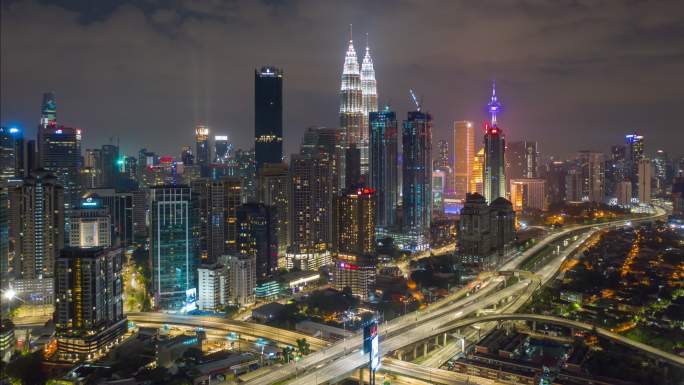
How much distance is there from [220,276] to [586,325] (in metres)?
7.21

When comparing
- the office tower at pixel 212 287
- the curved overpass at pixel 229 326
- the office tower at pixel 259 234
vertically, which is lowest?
the curved overpass at pixel 229 326

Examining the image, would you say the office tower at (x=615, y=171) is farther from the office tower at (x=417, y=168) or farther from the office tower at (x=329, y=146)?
the office tower at (x=329, y=146)

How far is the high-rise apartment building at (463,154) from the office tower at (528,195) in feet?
16.3

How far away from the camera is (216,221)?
15.5 meters

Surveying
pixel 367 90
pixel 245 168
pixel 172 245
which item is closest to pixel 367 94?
pixel 367 90

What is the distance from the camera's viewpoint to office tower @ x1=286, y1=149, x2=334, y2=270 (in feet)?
58.3

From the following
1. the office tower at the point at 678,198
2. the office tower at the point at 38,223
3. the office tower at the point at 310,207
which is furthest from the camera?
the office tower at the point at 678,198

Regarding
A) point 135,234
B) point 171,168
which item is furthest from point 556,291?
point 171,168

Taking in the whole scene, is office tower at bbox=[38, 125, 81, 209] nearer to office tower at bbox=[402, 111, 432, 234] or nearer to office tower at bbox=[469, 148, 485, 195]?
office tower at bbox=[402, 111, 432, 234]

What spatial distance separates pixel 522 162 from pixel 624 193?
5225mm

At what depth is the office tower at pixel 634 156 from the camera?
28859 mm

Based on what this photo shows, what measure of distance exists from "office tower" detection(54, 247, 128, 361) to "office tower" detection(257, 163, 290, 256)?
865 cm

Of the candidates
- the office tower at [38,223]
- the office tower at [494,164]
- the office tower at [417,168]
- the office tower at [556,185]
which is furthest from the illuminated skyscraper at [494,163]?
the office tower at [38,223]

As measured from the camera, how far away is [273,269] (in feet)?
49.7
